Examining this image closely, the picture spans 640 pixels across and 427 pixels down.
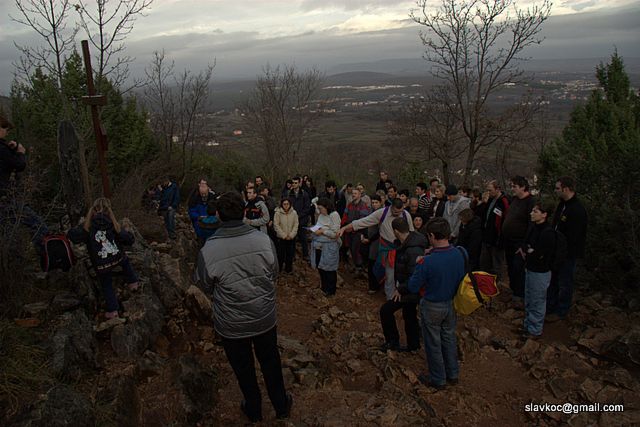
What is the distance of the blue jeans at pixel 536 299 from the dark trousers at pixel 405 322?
1.67 metres

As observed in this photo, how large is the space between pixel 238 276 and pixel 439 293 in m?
2.05

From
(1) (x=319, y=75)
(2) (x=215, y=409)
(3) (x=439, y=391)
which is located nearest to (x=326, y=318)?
(3) (x=439, y=391)

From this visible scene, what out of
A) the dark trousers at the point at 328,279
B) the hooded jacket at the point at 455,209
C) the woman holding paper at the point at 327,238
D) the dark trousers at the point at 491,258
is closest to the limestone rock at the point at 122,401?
the woman holding paper at the point at 327,238

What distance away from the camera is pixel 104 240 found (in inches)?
175

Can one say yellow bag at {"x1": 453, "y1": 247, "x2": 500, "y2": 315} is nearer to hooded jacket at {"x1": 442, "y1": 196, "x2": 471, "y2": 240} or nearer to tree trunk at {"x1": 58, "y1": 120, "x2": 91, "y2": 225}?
hooded jacket at {"x1": 442, "y1": 196, "x2": 471, "y2": 240}

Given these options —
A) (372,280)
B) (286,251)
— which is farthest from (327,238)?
(286,251)

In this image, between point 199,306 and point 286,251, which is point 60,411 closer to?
point 199,306

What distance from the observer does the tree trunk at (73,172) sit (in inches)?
221

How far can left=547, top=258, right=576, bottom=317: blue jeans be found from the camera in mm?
5695

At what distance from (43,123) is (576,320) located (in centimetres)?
1446

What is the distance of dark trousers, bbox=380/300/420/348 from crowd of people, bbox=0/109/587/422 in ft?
0.05

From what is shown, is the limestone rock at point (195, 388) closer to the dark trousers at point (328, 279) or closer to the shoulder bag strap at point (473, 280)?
the shoulder bag strap at point (473, 280)

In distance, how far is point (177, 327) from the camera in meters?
4.92

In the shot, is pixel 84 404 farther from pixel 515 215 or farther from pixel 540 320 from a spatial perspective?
pixel 515 215
